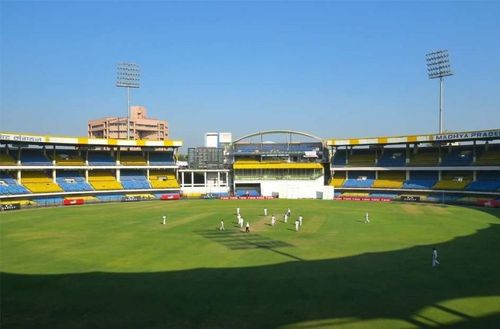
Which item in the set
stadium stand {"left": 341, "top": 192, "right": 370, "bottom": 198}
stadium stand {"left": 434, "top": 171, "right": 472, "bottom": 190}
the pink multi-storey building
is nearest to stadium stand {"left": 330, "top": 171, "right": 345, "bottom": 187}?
stadium stand {"left": 341, "top": 192, "right": 370, "bottom": 198}

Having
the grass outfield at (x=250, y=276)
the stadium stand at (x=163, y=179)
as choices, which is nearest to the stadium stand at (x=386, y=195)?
the grass outfield at (x=250, y=276)

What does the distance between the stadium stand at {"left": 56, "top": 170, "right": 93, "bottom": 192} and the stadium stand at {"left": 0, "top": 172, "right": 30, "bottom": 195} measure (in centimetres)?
646

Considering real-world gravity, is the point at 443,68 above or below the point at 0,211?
above

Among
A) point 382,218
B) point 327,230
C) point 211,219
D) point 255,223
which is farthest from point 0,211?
point 382,218

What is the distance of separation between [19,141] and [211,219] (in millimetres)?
35019

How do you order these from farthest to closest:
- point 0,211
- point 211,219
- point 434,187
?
point 434,187
point 0,211
point 211,219

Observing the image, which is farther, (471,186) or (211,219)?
(471,186)

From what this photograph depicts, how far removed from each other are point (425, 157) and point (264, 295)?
210ft

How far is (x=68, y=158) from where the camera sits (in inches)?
2926

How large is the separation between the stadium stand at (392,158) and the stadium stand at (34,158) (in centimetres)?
5801

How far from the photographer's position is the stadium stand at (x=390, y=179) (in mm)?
75188

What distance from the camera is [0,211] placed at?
188ft

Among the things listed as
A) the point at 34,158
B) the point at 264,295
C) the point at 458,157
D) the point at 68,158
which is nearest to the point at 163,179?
the point at 68,158

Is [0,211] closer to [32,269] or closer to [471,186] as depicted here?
[32,269]
